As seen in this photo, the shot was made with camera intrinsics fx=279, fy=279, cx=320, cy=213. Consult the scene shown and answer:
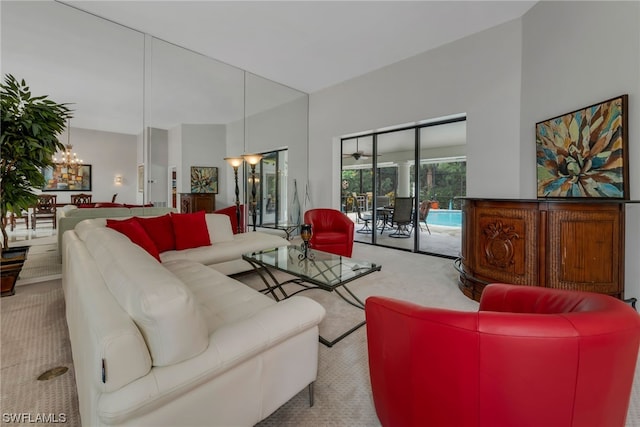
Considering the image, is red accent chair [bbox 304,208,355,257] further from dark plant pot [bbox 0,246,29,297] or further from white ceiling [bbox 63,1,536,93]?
dark plant pot [bbox 0,246,29,297]

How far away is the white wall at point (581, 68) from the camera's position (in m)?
2.37

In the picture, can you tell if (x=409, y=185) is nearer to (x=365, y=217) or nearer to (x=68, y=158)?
(x=365, y=217)

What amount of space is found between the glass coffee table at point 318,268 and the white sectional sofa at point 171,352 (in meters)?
0.67

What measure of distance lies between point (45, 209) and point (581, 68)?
245 inches

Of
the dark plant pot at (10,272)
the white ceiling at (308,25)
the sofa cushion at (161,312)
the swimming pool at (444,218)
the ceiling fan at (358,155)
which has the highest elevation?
the white ceiling at (308,25)

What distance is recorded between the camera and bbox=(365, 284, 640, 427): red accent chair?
776 millimetres

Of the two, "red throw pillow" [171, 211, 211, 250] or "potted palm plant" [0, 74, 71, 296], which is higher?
"potted palm plant" [0, 74, 71, 296]

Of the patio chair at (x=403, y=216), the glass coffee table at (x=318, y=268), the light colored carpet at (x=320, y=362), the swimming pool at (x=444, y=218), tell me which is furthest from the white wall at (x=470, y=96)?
the glass coffee table at (x=318, y=268)

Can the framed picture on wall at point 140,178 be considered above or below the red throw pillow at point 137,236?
above

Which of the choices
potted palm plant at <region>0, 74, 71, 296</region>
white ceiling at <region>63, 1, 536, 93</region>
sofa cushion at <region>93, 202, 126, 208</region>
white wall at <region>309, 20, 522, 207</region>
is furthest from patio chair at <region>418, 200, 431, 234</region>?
potted palm plant at <region>0, 74, 71, 296</region>

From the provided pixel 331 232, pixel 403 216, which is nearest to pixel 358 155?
pixel 403 216

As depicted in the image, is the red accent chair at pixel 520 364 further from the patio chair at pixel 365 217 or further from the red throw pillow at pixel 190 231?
the patio chair at pixel 365 217

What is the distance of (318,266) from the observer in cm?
249

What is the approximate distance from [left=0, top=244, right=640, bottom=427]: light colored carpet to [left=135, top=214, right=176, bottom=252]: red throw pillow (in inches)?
36.8
